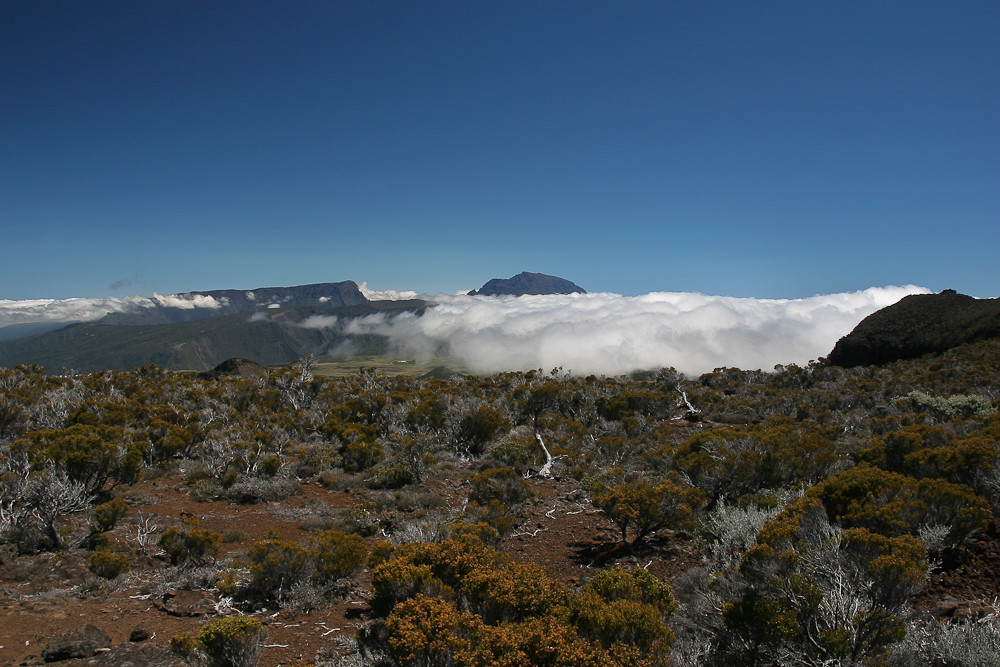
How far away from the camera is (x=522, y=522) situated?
1109 cm

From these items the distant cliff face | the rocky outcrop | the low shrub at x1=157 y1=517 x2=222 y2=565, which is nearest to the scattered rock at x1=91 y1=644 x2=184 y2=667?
the low shrub at x1=157 y1=517 x2=222 y2=565

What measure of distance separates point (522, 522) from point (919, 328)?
61424 mm

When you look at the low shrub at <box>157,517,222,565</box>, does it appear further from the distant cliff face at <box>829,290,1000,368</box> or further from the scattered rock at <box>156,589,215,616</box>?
the distant cliff face at <box>829,290,1000,368</box>

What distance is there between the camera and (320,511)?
11.9 metres

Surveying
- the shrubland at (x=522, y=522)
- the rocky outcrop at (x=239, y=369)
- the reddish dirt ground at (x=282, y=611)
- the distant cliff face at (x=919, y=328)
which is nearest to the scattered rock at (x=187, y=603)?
the reddish dirt ground at (x=282, y=611)

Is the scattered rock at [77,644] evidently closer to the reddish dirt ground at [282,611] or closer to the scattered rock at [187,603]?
the reddish dirt ground at [282,611]

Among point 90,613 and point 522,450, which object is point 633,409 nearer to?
point 522,450

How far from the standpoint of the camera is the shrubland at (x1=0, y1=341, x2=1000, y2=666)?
4648 mm

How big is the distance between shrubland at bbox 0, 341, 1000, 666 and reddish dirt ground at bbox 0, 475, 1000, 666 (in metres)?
0.19

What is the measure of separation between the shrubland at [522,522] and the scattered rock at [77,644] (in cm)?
169

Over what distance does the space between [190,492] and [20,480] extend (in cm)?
433

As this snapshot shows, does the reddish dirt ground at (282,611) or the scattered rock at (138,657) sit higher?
the scattered rock at (138,657)

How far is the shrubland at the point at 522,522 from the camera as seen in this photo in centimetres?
465

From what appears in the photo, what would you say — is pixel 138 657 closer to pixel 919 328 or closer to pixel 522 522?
pixel 522 522
